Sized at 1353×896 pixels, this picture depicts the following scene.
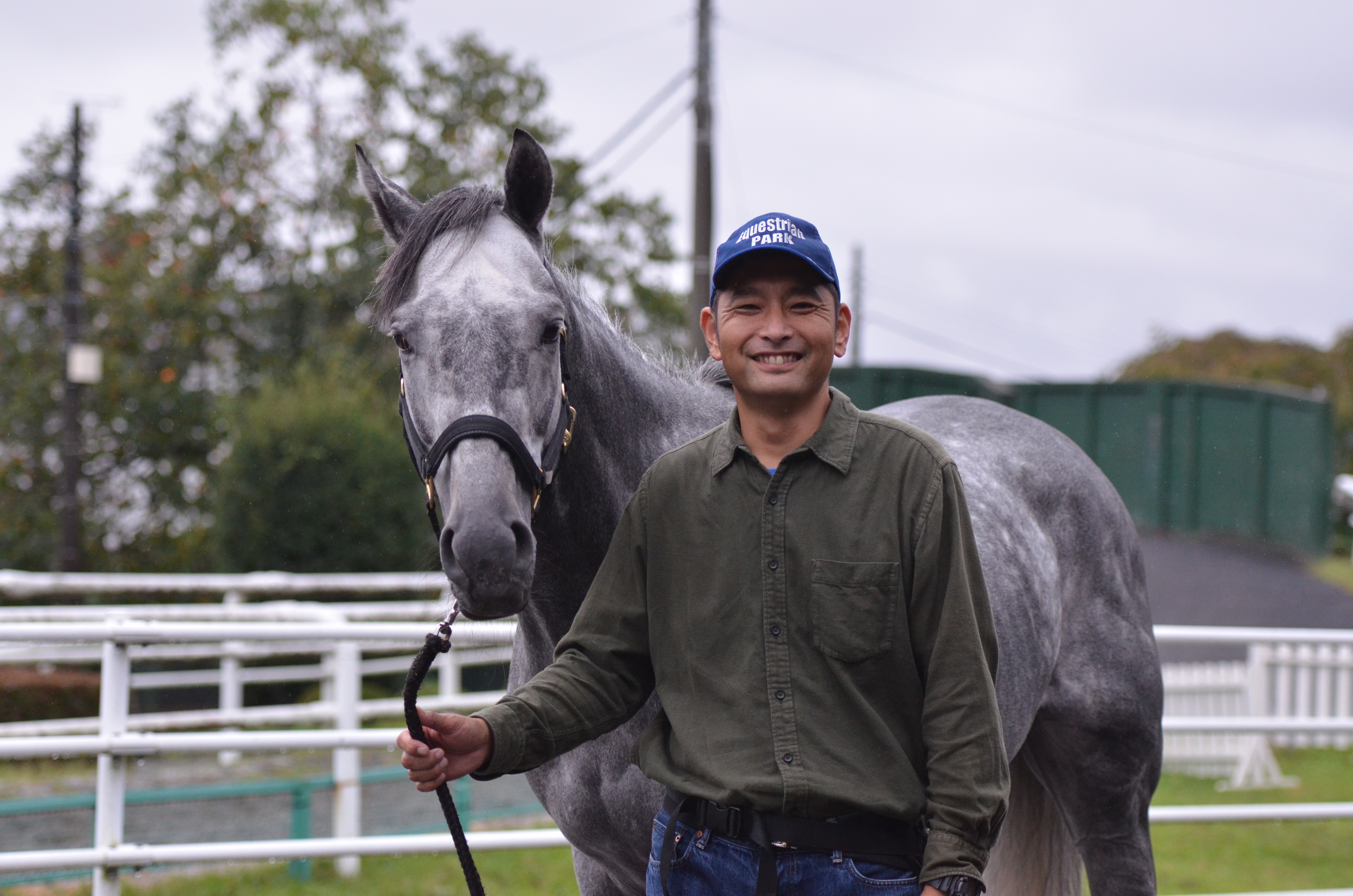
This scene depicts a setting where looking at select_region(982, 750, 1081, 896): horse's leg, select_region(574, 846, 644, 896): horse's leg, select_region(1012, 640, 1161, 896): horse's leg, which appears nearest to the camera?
select_region(574, 846, 644, 896): horse's leg

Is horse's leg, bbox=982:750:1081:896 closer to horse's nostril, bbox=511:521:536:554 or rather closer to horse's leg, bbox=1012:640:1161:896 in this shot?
horse's leg, bbox=1012:640:1161:896

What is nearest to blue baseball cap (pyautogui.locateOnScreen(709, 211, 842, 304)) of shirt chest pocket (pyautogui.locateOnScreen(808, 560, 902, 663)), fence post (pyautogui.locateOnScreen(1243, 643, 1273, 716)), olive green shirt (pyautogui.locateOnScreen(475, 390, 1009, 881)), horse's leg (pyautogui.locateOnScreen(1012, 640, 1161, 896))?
olive green shirt (pyautogui.locateOnScreen(475, 390, 1009, 881))

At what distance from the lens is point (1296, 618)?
1586 centimetres

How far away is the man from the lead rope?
37mm

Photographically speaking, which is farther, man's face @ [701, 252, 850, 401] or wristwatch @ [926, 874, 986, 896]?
man's face @ [701, 252, 850, 401]

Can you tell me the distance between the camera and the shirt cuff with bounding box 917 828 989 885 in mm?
1597

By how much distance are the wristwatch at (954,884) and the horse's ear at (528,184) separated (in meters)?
1.36

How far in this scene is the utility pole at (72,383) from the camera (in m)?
14.8

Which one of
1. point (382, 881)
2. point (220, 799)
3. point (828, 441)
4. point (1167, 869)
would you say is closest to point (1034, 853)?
point (828, 441)

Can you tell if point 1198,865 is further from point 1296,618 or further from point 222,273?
point 222,273

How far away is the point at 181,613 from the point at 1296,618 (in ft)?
47.3

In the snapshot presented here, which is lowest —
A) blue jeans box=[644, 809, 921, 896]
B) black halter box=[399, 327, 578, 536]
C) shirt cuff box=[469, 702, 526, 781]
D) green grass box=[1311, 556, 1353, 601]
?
green grass box=[1311, 556, 1353, 601]

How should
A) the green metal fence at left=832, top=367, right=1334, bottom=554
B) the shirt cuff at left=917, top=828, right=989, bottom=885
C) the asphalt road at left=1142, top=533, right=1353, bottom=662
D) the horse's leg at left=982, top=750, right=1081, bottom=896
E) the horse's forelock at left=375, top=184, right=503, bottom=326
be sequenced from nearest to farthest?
1. the shirt cuff at left=917, top=828, right=989, bottom=885
2. the horse's forelock at left=375, top=184, right=503, bottom=326
3. the horse's leg at left=982, top=750, right=1081, bottom=896
4. the asphalt road at left=1142, top=533, right=1353, bottom=662
5. the green metal fence at left=832, top=367, right=1334, bottom=554

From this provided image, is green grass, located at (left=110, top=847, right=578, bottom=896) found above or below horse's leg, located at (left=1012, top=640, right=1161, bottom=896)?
below
